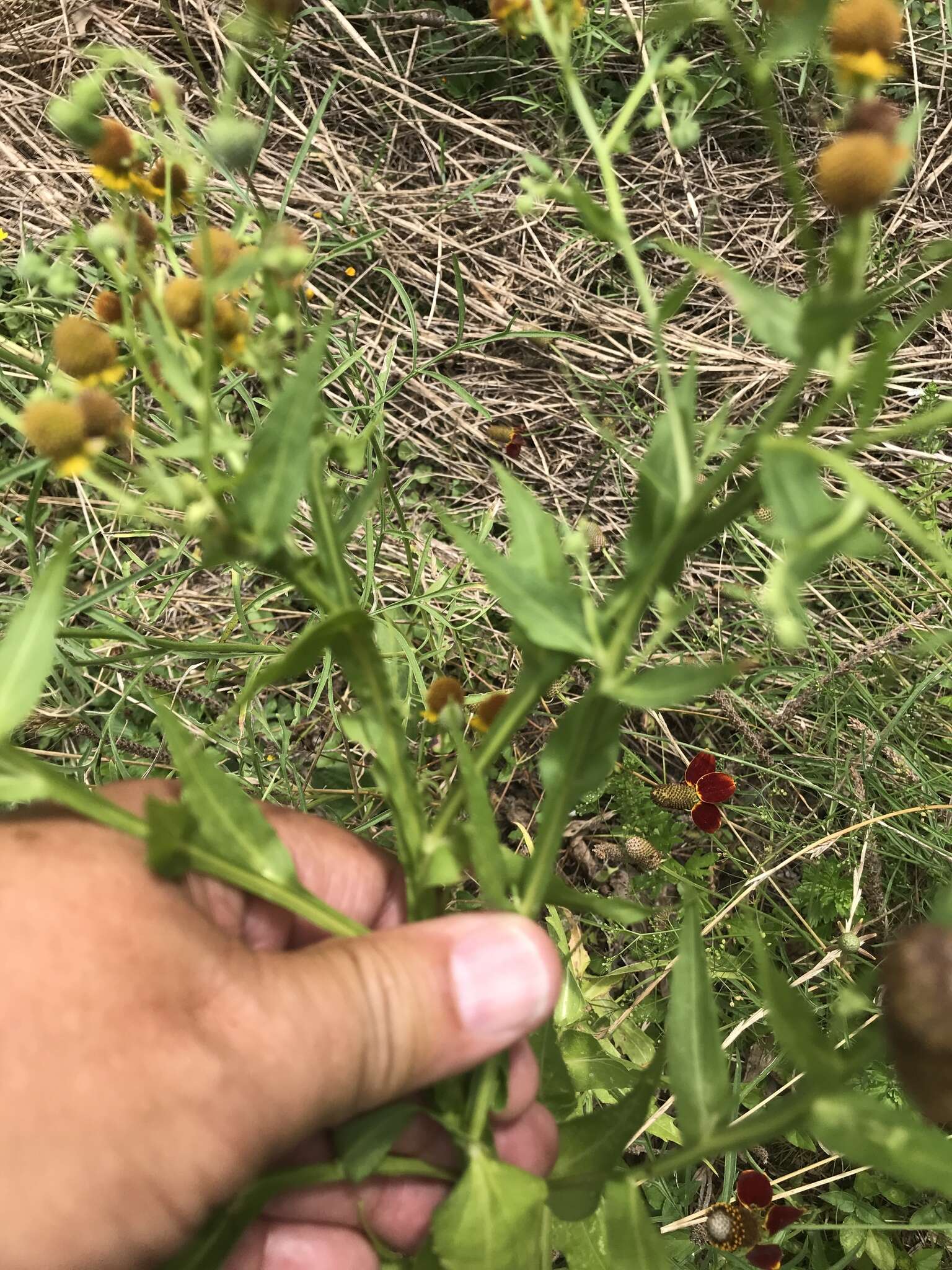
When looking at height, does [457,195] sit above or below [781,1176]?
above

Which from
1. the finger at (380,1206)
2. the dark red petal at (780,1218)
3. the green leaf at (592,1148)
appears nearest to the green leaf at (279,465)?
the green leaf at (592,1148)

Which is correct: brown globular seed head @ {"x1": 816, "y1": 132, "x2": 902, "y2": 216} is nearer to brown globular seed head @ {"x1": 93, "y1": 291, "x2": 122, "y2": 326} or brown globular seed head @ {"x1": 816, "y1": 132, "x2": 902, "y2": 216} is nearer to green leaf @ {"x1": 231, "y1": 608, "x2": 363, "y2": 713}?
green leaf @ {"x1": 231, "y1": 608, "x2": 363, "y2": 713}

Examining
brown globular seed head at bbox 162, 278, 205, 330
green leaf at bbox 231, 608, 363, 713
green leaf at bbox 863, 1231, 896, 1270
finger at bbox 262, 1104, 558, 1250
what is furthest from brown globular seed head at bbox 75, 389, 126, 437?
green leaf at bbox 863, 1231, 896, 1270

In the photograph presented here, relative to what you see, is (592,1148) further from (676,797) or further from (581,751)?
(676,797)

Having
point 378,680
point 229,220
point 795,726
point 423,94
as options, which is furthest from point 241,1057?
point 423,94

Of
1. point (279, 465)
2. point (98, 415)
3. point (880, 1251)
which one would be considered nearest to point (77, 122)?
point (98, 415)

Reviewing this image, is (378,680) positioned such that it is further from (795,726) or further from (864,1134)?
(795,726)
